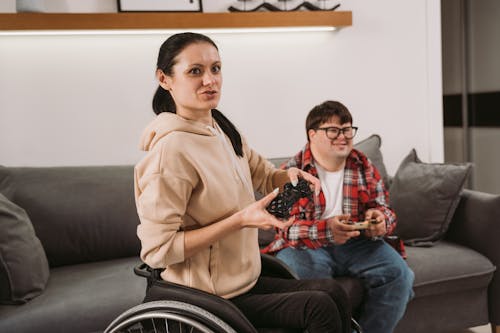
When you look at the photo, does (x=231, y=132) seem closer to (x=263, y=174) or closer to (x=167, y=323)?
(x=263, y=174)

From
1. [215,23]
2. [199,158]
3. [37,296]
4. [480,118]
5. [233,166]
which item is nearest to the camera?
[199,158]

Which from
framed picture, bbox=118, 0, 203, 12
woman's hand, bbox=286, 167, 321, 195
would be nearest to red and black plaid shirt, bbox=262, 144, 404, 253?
woman's hand, bbox=286, 167, 321, 195

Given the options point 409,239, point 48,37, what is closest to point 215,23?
point 48,37

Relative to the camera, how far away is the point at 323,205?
2160mm

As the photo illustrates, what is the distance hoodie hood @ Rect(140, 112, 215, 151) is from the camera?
53.6 inches

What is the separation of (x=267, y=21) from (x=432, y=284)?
61.2 inches

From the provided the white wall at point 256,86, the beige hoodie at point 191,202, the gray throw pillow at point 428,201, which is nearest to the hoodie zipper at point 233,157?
the beige hoodie at point 191,202

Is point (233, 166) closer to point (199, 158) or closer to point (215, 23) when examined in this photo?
point (199, 158)

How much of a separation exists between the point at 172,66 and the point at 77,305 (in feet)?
3.42

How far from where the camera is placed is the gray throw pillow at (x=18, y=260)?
1.97 m

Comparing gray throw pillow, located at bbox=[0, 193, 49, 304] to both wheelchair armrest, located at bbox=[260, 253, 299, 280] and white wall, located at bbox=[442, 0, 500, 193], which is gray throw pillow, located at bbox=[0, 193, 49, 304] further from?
white wall, located at bbox=[442, 0, 500, 193]

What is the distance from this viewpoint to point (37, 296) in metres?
2.04

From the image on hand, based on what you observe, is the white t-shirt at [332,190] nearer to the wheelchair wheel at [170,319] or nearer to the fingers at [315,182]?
the fingers at [315,182]

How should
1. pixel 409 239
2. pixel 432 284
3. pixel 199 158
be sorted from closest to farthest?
pixel 199 158
pixel 432 284
pixel 409 239
